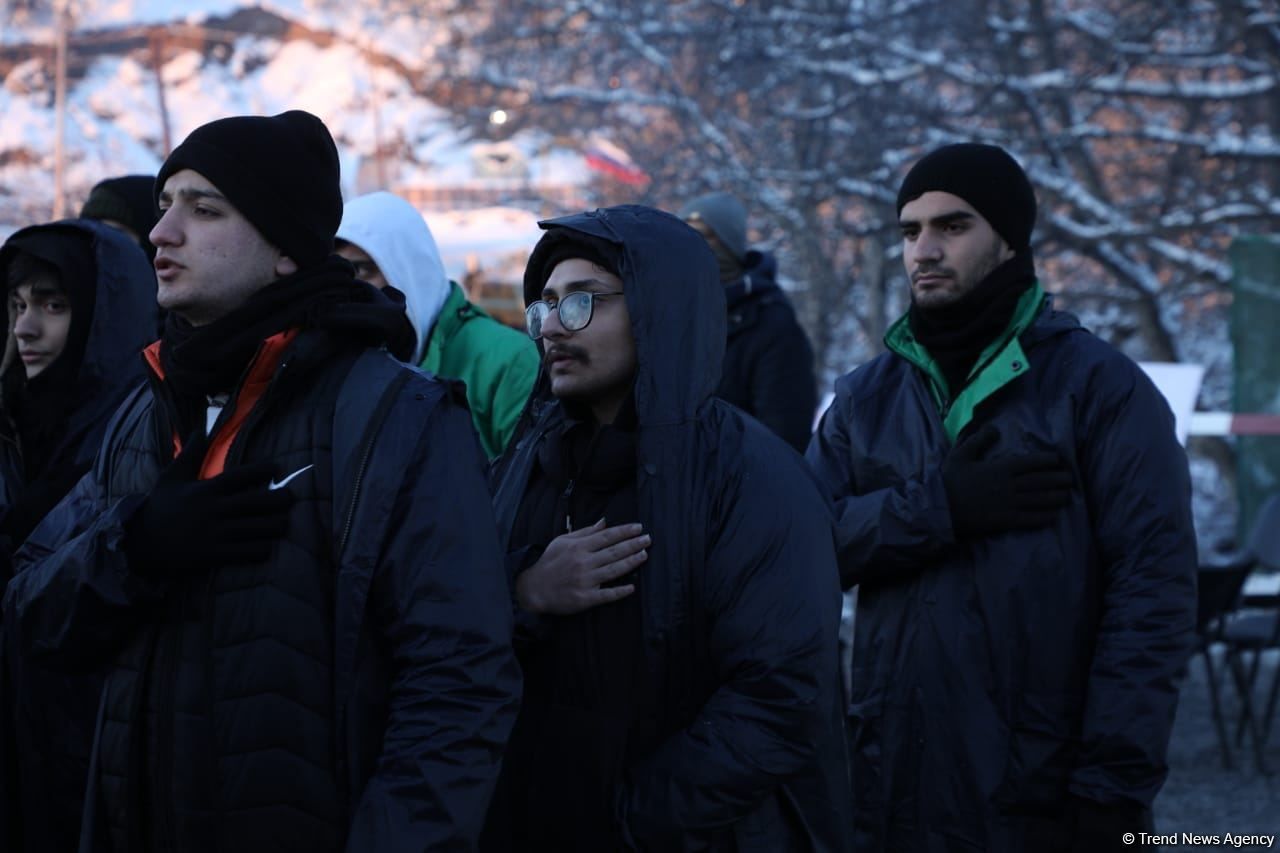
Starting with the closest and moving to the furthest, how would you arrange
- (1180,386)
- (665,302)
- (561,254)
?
(665,302) < (561,254) < (1180,386)

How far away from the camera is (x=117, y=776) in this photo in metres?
2.43

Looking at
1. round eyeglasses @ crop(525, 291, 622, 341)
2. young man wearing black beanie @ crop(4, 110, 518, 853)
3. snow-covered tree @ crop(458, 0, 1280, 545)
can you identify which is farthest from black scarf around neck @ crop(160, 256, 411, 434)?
snow-covered tree @ crop(458, 0, 1280, 545)

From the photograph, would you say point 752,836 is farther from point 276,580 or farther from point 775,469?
point 276,580

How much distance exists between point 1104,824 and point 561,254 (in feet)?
5.17

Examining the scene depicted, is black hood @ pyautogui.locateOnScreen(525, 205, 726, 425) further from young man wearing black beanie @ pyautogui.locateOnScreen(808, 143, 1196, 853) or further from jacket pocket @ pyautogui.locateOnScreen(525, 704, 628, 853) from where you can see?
young man wearing black beanie @ pyautogui.locateOnScreen(808, 143, 1196, 853)

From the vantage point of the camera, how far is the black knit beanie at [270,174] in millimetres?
2527

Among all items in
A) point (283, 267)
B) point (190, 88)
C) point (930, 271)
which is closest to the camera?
point (283, 267)

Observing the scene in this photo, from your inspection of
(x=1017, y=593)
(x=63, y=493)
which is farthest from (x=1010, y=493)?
(x=63, y=493)

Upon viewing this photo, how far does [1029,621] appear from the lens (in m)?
3.39

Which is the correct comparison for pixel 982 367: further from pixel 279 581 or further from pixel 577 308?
pixel 279 581

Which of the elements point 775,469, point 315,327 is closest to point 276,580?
point 315,327

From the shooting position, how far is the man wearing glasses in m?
2.62

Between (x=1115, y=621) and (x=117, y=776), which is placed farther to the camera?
(x=1115, y=621)

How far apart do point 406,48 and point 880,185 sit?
1126 centimetres
